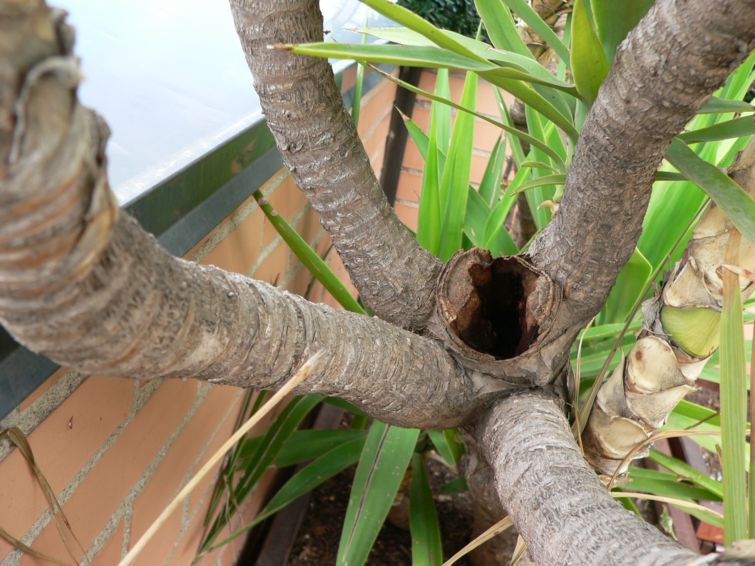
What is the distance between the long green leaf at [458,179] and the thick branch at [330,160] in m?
0.45

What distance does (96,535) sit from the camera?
0.66m

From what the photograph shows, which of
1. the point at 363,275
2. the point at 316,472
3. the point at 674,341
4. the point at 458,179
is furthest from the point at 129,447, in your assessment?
the point at 458,179

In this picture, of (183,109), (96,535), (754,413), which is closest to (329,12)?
(183,109)

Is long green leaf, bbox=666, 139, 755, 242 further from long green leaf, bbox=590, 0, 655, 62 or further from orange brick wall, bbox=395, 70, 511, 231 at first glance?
orange brick wall, bbox=395, 70, 511, 231

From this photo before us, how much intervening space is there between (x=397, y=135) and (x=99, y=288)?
6.29 ft

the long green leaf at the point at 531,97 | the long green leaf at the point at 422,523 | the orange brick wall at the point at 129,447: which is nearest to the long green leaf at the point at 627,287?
the long green leaf at the point at 531,97

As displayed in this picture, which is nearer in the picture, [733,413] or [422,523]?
[733,413]

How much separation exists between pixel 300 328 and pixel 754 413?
0.30m

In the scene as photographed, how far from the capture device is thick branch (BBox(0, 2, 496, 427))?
0.22 meters

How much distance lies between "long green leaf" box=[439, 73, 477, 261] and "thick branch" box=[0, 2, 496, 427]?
0.61 metres

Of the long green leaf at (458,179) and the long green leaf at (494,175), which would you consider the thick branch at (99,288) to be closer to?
the long green leaf at (458,179)

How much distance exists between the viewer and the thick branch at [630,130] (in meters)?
0.37

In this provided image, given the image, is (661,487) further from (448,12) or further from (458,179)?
(448,12)

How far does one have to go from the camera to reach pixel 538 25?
0.66m
